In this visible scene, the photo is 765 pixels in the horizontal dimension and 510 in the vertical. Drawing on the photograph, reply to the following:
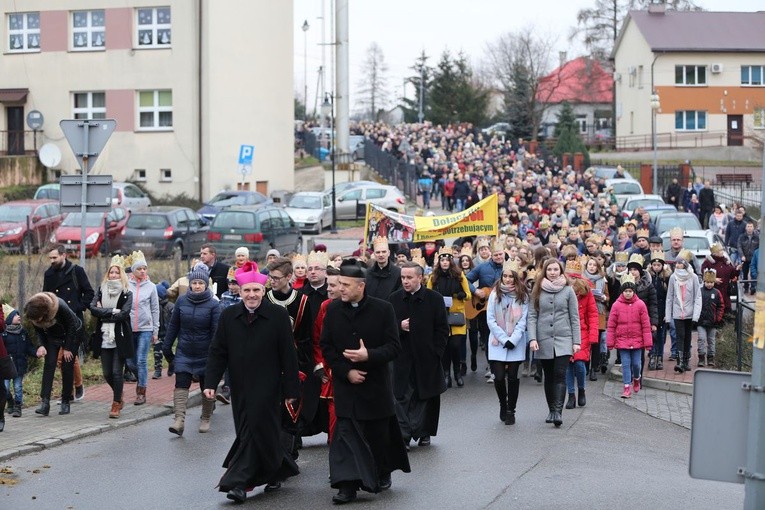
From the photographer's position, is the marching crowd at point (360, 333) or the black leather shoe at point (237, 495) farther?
the marching crowd at point (360, 333)

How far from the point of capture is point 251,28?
49562mm

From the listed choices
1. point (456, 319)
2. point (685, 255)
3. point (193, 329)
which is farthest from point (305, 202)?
point (193, 329)

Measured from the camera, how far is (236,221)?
105 ft

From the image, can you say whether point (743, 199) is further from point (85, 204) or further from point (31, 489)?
point (31, 489)

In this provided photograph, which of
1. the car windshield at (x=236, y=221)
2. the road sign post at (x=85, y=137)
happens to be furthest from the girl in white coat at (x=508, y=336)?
the car windshield at (x=236, y=221)

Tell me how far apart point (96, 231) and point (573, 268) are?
61.3 ft

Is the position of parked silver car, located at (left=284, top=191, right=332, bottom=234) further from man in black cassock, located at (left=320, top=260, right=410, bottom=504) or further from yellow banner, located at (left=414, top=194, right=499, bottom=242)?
man in black cassock, located at (left=320, top=260, right=410, bottom=504)

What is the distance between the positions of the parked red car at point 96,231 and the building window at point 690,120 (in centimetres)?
5034

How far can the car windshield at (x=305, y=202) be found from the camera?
138ft

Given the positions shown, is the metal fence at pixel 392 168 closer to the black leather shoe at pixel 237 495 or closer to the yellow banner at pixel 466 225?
the yellow banner at pixel 466 225

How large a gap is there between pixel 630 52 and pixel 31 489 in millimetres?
75333

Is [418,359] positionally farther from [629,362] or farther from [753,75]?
[753,75]

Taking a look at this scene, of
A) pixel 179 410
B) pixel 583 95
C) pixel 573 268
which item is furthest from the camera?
pixel 583 95

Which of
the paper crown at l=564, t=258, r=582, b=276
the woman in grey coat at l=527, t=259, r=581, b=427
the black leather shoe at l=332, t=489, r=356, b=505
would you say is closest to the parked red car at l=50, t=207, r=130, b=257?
the paper crown at l=564, t=258, r=582, b=276
